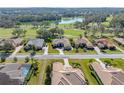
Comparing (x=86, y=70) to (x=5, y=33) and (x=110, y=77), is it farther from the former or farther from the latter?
(x=5, y=33)

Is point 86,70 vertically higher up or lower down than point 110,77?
lower down

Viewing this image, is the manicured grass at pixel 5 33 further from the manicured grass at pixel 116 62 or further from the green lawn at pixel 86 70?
Result: the manicured grass at pixel 116 62

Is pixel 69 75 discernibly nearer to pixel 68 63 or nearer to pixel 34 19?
pixel 68 63

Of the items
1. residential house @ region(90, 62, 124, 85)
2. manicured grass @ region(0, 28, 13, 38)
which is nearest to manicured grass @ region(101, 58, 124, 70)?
residential house @ region(90, 62, 124, 85)

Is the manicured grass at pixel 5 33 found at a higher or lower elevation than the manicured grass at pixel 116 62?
lower

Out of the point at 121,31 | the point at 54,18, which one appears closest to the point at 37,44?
the point at 121,31

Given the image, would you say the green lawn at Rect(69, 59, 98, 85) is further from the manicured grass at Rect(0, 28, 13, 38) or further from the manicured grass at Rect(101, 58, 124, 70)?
the manicured grass at Rect(0, 28, 13, 38)

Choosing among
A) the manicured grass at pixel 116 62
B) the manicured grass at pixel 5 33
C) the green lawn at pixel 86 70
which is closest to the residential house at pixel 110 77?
the green lawn at pixel 86 70

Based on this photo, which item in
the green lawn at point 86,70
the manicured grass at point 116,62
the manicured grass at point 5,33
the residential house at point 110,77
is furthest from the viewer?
the manicured grass at point 5,33

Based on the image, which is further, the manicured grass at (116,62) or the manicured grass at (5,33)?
the manicured grass at (5,33)

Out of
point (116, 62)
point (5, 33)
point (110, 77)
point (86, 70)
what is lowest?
point (5, 33)

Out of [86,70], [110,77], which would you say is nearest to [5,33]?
[86,70]
